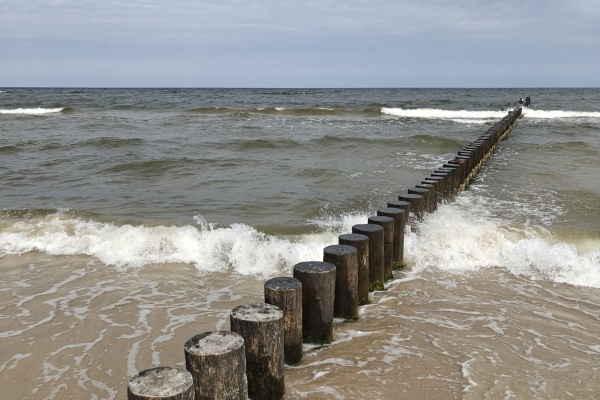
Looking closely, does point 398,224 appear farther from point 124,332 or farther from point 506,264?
point 124,332

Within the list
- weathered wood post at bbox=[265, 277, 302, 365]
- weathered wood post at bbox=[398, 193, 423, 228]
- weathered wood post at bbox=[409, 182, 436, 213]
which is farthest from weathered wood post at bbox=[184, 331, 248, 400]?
weathered wood post at bbox=[409, 182, 436, 213]

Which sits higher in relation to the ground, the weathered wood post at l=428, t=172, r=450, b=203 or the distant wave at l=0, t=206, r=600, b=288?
the weathered wood post at l=428, t=172, r=450, b=203

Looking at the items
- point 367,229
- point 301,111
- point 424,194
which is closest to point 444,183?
point 424,194

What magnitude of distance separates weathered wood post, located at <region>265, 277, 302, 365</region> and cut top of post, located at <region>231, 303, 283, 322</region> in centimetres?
20

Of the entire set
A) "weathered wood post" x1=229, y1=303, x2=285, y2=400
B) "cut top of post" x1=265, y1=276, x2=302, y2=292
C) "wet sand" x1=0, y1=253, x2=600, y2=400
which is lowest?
"wet sand" x1=0, y1=253, x2=600, y2=400

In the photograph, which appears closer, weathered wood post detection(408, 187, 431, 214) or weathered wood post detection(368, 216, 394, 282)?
weathered wood post detection(368, 216, 394, 282)

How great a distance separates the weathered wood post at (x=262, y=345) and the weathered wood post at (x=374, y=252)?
5.50ft

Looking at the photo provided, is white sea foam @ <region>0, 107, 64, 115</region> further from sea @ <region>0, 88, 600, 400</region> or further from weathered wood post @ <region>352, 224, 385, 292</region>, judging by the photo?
weathered wood post @ <region>352, 224, 385, 292</region>

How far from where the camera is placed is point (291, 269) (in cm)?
586

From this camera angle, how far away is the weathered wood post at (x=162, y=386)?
7.18ft

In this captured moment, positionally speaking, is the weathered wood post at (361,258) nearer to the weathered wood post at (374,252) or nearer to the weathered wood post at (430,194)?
the weathered wood post at (374,252)

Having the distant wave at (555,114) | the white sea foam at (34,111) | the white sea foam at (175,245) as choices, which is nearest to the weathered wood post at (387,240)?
the white sea foam at (175,245)

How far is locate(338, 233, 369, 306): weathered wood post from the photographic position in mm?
4242

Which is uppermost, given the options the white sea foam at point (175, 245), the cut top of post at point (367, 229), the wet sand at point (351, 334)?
the cut top of post at point (367, 229)
